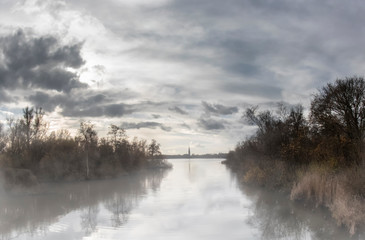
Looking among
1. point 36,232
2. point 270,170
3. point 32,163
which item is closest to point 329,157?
point 270,170

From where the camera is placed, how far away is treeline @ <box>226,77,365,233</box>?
624 inches

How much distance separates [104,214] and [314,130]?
1540cm

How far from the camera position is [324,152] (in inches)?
869

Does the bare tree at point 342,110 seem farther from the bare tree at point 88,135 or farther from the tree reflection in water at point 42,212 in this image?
the bare tree at point 88,135

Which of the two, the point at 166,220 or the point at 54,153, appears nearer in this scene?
the point at 166,220

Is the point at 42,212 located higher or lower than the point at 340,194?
lower

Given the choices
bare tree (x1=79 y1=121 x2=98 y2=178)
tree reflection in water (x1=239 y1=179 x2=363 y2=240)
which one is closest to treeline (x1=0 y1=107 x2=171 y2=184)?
bare tree (x1=79 y1=121 x2=98 y2=178)

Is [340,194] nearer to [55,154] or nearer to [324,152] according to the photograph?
[324,152]

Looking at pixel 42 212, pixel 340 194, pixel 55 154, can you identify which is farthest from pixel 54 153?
pixel 340 194

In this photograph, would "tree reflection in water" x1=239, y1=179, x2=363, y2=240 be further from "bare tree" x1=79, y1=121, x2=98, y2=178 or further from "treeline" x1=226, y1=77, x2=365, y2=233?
"bare tree" x1=79, y1=121, x2=98, y2=178

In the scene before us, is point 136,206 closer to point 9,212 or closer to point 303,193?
point 9,212

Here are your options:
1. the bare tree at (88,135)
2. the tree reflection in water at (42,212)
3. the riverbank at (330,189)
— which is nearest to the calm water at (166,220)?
the tree reflection in water at (42,212)

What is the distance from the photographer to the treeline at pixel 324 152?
52.0 ft

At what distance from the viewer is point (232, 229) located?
14.0m
